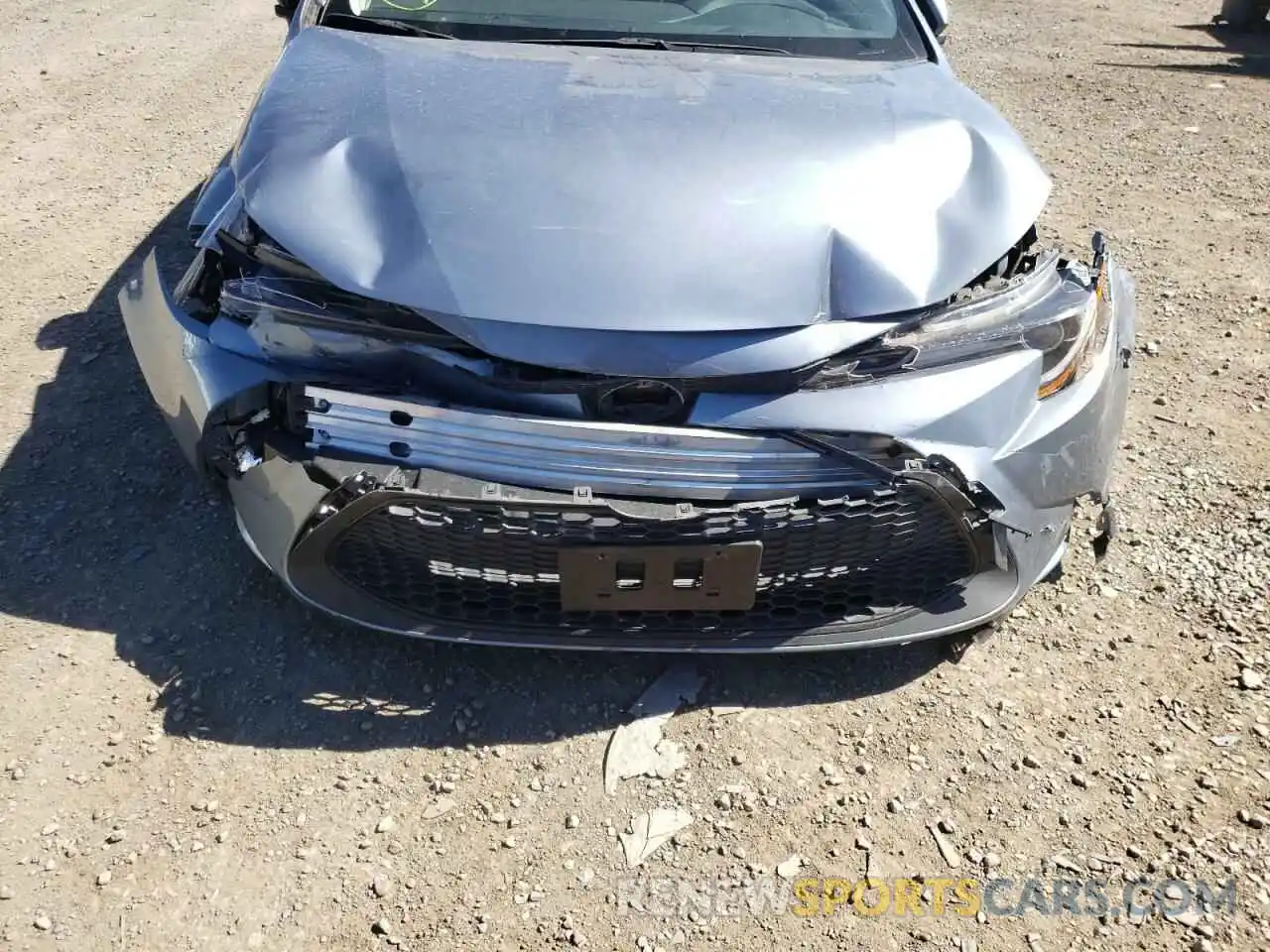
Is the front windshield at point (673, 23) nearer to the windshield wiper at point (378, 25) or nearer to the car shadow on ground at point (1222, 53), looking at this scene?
the windshield wiper at point (378, 25)

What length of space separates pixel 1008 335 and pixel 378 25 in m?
1.99

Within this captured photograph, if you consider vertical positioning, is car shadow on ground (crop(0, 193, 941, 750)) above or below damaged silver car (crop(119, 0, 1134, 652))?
below

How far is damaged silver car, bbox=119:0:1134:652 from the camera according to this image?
189 cm

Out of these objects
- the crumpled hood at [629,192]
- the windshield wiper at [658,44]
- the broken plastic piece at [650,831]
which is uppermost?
the windshield wiper at [658,44]

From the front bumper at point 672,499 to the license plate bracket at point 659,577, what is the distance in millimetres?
30

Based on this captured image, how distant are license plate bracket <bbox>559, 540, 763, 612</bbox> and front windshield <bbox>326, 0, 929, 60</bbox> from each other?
1.61m

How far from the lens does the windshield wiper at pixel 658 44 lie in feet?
8.87

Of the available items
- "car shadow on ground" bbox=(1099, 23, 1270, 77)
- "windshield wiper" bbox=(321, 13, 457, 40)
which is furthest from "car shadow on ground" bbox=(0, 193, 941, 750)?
"car shadow on ground" bbox=(1099, 23, 1270, 77)

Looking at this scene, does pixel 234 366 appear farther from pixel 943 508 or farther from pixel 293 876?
pixel 943 508

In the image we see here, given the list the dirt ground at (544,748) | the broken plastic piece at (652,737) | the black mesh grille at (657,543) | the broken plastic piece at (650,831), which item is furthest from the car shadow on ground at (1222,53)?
the broken plastic piece at (650,831)

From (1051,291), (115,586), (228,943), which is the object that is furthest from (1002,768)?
(115,586)

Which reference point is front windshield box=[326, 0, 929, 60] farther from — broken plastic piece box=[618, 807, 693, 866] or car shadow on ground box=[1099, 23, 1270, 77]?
car shadow on ground box=[1099, 23, 1270, 77]

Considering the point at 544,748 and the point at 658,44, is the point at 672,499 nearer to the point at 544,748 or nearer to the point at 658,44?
the point at 544,748

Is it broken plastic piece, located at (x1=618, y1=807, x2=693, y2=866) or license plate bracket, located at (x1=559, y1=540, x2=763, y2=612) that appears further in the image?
broken plastic piece, located at (x1=618, y1=807, x2=693, y2=866)
